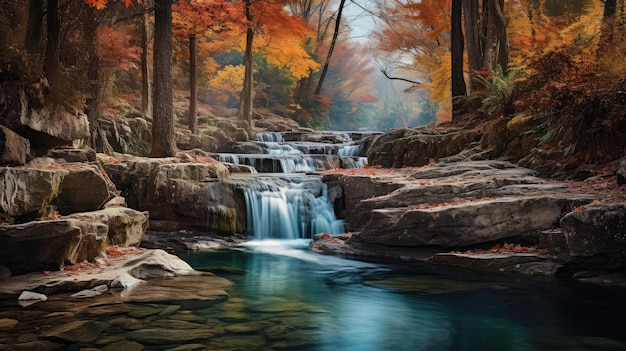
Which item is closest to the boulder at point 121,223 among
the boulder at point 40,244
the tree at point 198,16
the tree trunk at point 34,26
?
the boulder at point 40,244

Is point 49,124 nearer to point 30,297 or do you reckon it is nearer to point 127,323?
point 30,297

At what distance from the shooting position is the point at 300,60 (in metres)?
26.0

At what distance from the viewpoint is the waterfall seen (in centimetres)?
1191

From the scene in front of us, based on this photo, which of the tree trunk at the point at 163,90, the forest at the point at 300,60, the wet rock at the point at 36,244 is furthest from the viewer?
the tree trunk at the point at 163,90

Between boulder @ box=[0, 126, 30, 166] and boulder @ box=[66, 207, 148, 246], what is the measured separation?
1.11 m

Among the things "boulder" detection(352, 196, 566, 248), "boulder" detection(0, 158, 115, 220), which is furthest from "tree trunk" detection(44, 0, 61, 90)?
A: "boulder" detection(352, 196, 566, 248)

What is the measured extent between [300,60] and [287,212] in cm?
1560

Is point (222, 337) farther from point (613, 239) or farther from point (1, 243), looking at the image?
point (613, 239)

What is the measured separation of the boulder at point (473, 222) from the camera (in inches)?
302

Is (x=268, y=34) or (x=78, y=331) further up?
(x=268, y=34)

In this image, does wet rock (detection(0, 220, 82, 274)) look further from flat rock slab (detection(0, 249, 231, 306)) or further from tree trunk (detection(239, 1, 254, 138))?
tree trunk (detection(239, 1, 254, 138))

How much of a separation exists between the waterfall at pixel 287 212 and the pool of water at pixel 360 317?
14.3ft

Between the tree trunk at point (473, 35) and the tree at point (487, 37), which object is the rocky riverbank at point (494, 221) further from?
the tree trunk at point (473, 35)

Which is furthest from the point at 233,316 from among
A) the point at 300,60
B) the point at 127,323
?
the point at 300,60
